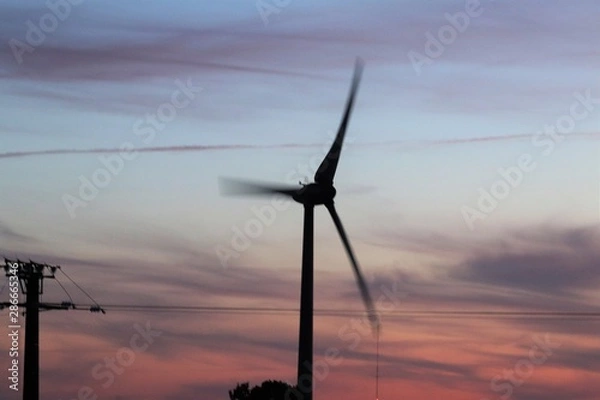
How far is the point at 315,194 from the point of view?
101 meters

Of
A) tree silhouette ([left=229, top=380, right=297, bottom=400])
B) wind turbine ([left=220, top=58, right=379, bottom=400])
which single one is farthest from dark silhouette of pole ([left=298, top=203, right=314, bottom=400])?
tree silhouette ([left=229, top=380, right=297, bottom=400])

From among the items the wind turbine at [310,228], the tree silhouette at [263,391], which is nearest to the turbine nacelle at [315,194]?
the wind turbine at [310,228]

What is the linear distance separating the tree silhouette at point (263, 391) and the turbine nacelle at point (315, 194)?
8551cm

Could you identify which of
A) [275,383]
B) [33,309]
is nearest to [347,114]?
[33,309]

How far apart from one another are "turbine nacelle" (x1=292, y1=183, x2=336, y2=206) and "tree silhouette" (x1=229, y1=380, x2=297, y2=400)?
281ft

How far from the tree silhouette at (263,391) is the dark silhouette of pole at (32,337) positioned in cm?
7622

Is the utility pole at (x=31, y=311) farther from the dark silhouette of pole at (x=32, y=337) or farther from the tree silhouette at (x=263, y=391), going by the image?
the tree silhouette at (x=263, y=391)

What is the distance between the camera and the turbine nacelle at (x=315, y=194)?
331 ft

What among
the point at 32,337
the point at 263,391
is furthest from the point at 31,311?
the point at 263,391

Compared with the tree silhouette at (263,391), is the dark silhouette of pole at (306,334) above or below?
below

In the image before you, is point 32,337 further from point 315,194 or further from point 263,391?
point 263,391

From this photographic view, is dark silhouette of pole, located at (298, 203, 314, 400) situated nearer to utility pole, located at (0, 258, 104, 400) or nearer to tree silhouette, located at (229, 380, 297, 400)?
utility pole, located at (0, 258, 104, 400)

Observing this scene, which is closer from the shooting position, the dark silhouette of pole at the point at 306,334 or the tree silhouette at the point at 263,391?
the dark silhouette of pole at the point at 306,334

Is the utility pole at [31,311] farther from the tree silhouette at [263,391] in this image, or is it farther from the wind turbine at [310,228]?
the tree silhouette at [263,391]
